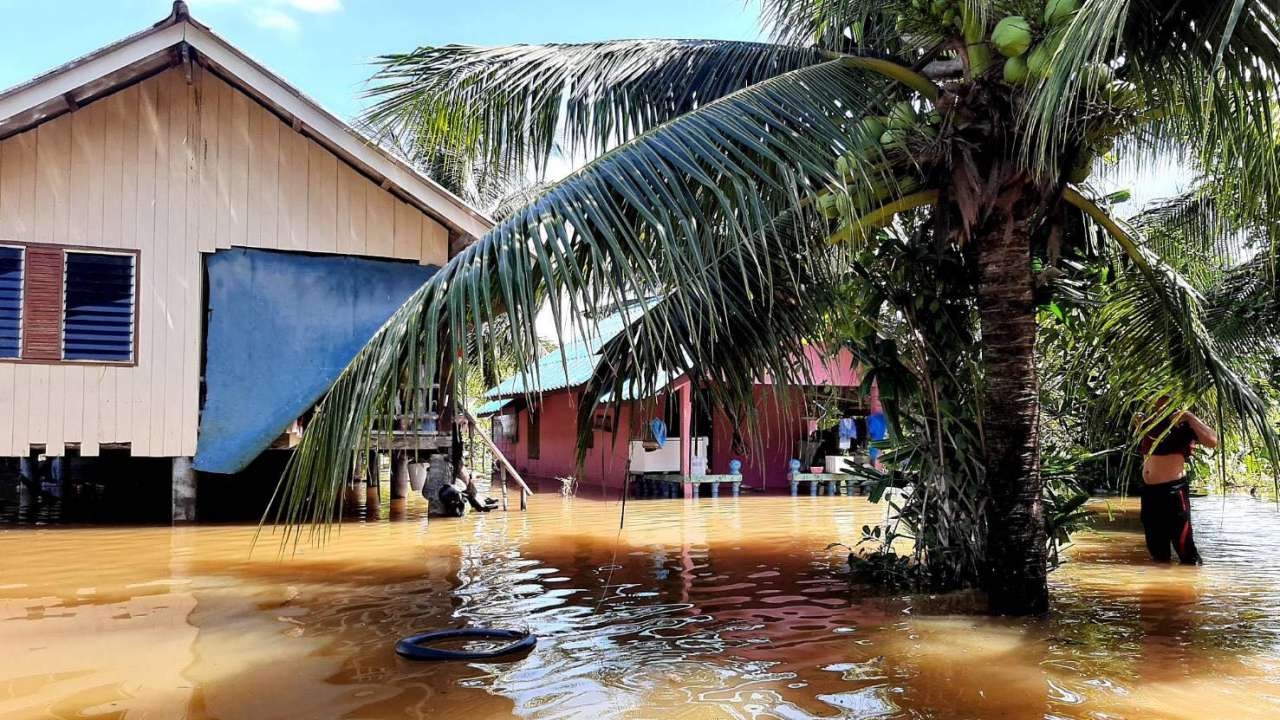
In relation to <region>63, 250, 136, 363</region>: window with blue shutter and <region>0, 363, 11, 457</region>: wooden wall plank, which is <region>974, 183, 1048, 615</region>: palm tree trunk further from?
<region>0, 363, 11, 457</region>: wooden wall plank

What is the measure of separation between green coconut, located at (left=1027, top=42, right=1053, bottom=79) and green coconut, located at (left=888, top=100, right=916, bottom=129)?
63 centimetres

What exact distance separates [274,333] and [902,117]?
344 inches

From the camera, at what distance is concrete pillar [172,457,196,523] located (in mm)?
11359

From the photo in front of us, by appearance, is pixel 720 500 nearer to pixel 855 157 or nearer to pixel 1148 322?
pixel 1148 322

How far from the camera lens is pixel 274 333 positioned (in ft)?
37.8

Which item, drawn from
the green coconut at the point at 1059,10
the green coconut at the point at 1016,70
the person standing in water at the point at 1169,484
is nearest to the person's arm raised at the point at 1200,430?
the person standing in water at the point at 1169,484

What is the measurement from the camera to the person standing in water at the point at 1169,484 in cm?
738

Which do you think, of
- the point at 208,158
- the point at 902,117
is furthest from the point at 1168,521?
the point at 208,158

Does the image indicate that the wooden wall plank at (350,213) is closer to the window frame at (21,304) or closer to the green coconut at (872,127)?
the window frame at (21,304)

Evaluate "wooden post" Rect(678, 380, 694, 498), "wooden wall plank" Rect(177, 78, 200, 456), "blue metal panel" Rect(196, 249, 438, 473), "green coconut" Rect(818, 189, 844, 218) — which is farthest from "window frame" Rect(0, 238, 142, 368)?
"green coconut" Rect(818, 189, 844, 218)

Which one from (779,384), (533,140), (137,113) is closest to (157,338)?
(137,113)

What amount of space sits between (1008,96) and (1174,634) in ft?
10.5

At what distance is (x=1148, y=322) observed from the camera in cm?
618

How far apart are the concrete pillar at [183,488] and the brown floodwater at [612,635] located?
1893 millimetres
